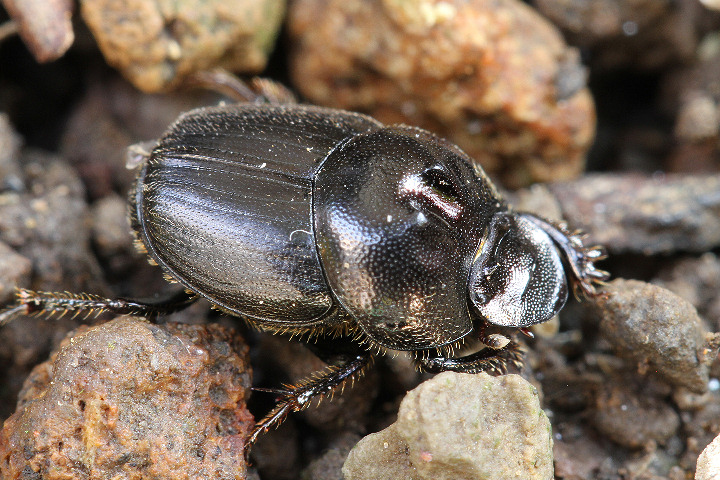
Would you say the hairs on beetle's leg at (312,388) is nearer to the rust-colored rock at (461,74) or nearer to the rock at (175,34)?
the rust-colored rock at (461,74)

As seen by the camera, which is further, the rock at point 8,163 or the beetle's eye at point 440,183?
the rock at point 8,163

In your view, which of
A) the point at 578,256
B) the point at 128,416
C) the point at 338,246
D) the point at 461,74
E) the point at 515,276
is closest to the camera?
the point at 128,416

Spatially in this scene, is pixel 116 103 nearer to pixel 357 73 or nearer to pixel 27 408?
pixel 357 73

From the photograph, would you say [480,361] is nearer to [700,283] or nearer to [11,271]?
[700,283]

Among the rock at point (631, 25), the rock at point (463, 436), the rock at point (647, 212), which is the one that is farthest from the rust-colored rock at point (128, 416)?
the rock at point (631, 25)

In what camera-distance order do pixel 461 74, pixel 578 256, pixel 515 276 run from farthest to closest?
1. pixel 461 74
2. pixel 578 256
3. pixel 515 276

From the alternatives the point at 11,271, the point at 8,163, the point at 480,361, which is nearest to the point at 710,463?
the point at 480,361

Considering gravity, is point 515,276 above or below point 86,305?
above
